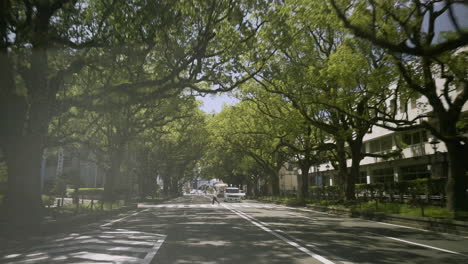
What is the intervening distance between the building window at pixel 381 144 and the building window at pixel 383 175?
2.49m

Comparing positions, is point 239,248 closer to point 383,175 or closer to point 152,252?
point 152,252

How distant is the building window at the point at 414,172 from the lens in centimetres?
3634

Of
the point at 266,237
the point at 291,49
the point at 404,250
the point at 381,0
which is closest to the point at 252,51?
the point at 291,49

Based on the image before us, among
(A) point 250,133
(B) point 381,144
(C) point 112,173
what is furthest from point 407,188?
(C) point 112,173

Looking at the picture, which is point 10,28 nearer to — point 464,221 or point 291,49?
point 291,49

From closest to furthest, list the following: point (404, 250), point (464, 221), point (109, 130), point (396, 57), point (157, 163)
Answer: point (404, 250) < point (464, 221) < point (396, 57) < point (109, 130) < point (157, 163)

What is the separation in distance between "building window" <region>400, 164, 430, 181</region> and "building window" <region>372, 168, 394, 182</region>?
6.43ft

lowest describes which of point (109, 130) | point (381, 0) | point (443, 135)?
point (443, 135)

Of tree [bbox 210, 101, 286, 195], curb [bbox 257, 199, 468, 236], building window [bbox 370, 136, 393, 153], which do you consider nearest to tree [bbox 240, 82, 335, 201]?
tree [bbox 210, 101, 286, 195]

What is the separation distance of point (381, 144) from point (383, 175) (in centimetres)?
372

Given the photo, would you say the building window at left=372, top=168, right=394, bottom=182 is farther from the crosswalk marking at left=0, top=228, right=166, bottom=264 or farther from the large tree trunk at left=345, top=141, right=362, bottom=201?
the crosswalk marking at left=0, top=228, right=166, bottom=264

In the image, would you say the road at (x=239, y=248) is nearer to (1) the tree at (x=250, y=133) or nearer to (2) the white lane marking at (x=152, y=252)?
(2) the white lane marking at (x=152, y=252)

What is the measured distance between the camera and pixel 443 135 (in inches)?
635

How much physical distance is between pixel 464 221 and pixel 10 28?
1817 cm
